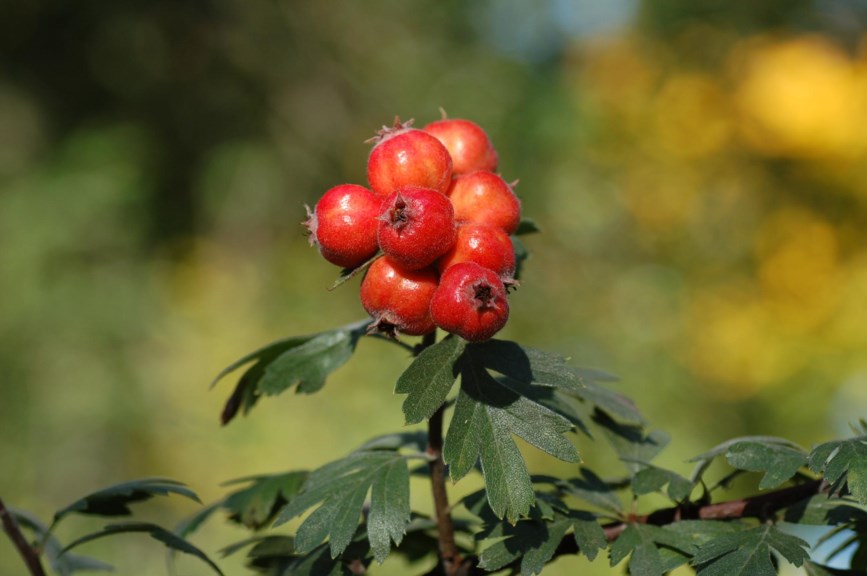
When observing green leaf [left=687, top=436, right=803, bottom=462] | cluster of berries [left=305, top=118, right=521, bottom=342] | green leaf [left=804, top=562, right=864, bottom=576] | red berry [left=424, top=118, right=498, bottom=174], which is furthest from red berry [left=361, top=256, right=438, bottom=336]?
green leaf [left=804, top=562, right=864, bottom=576]

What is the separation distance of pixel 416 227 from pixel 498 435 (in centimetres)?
16

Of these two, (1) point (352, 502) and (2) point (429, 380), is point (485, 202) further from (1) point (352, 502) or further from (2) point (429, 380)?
(1) point (352, 502)

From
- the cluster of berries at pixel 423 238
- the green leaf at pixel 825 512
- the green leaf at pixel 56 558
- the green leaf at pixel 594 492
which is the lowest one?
the green leaf at pixel 56 558

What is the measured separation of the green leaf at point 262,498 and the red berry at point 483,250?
1.06 feet

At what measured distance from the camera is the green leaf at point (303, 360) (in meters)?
0.87

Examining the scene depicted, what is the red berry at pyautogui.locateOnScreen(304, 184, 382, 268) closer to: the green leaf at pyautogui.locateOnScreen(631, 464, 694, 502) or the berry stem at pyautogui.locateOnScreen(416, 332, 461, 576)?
the berry stem at pyautogui.locateOnScreen(416, 332, 461, 576)

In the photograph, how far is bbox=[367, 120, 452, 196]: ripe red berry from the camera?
689 mm

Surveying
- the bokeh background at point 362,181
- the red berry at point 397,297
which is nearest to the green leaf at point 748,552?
the red berry at point 397,297

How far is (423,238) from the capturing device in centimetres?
65

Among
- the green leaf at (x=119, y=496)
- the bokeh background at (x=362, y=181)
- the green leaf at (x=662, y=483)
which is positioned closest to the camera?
the green leaf at (x=662, y=483)

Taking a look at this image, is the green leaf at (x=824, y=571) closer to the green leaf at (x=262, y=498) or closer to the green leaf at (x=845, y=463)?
the green leaf at (x=845, y=463)

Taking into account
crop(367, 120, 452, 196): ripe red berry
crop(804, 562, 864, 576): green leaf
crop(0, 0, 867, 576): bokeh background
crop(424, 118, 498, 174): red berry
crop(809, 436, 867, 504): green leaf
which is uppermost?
crop(0, 0, 867, 576): bokeh background

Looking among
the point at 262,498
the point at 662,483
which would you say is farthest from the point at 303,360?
the point at 662,483

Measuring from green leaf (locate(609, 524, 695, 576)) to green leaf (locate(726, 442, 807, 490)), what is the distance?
2.8 inches
